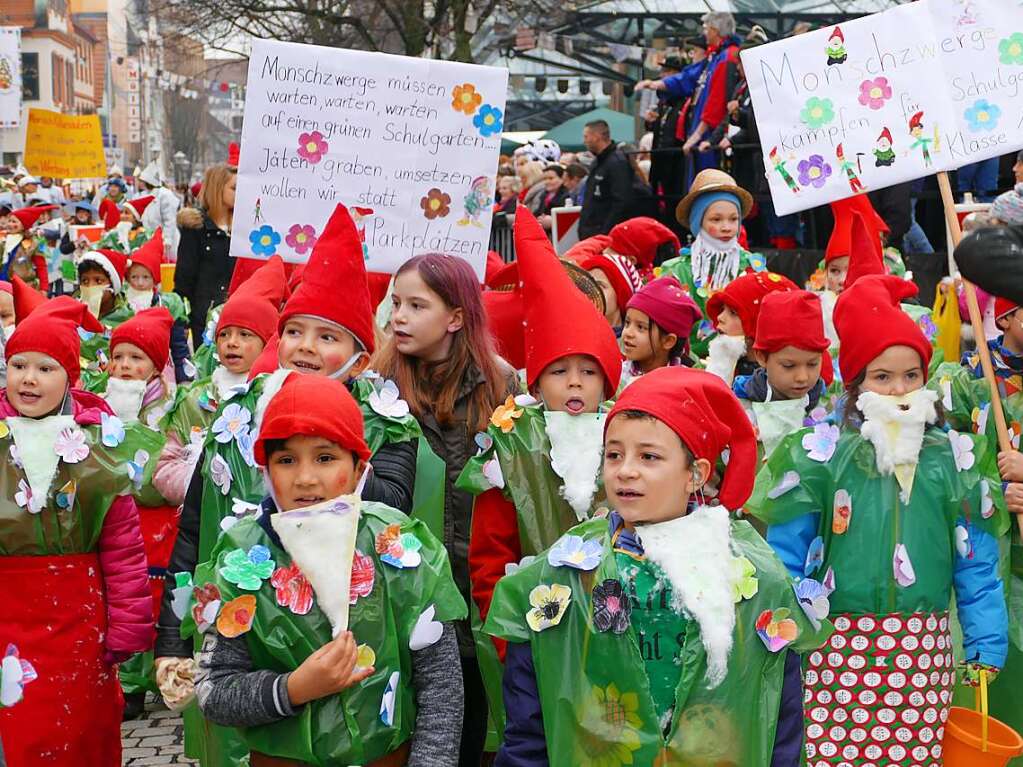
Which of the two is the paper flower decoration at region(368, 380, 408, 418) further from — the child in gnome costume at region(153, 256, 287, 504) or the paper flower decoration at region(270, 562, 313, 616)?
the child in gnome costume at region(153, 256, 287, 504)

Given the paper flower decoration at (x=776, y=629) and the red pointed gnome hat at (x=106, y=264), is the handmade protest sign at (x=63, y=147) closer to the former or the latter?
the red pointed gnome hat at (x=106, y=264)

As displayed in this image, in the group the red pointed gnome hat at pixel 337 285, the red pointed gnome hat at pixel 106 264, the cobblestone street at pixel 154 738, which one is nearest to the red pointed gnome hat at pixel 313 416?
the red pointed gnome hat at pixel 337 285

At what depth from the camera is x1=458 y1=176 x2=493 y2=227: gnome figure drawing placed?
6425 millimetres

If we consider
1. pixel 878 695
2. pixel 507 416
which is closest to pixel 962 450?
pixel 878 695

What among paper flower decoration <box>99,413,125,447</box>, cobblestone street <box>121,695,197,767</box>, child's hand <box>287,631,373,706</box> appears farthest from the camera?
cobblestone street <box>121,695,197,767</box>

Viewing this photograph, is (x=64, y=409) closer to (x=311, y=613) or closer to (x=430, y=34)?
(x=311, y=613)

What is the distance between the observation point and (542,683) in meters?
3.50

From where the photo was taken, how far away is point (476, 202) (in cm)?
647

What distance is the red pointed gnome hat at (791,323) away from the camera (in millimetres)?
5836

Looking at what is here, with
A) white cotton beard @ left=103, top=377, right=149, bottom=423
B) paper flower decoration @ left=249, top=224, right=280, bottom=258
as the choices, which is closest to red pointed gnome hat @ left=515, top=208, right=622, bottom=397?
paper flower decoration @ left=249, top=224, right=280, bottom=258

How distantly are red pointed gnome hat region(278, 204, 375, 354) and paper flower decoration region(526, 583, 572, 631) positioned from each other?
1415 millimetres

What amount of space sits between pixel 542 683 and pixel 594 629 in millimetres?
187

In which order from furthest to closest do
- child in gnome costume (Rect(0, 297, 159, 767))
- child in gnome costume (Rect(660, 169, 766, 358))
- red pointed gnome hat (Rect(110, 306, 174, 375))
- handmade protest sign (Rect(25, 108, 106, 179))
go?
handmade protest sign (Rect(25, 108, 106, 179)) → child in gnome costume (Rect(660, 169, 766, 358)) → red pointed gnome hat (Rect(110, 306, 174, 375)) → child in gnome costume (Rect(0, 297, 159, 767))

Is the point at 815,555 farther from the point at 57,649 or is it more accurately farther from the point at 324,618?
the point at 57,649
